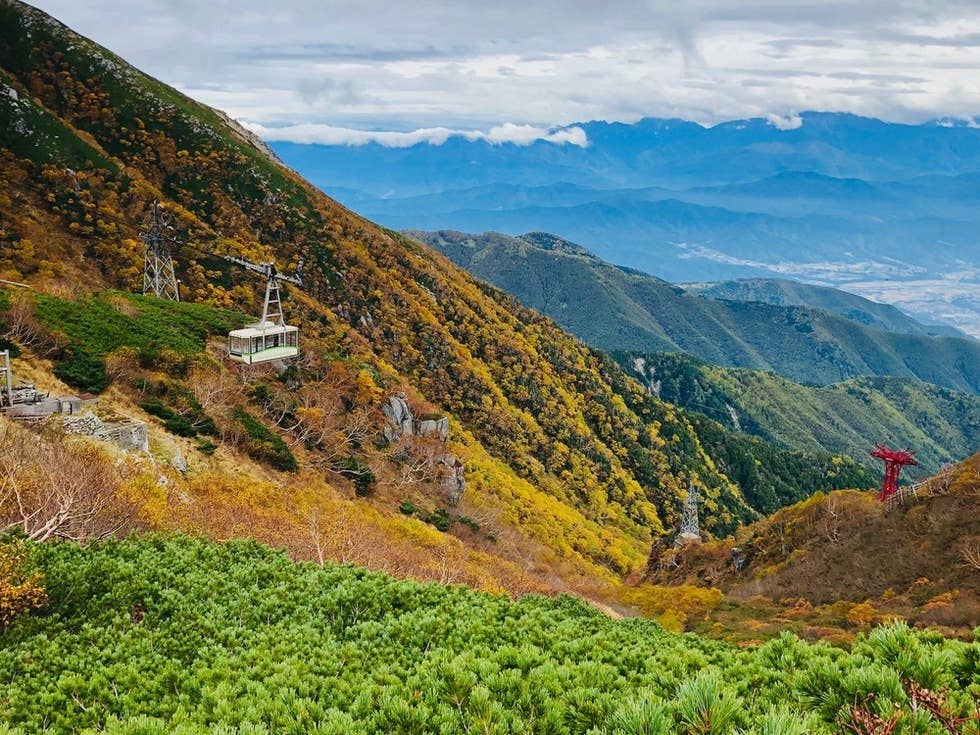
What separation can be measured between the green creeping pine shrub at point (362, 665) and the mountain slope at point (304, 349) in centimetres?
887

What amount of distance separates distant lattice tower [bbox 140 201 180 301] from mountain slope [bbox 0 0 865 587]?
6.88 feet

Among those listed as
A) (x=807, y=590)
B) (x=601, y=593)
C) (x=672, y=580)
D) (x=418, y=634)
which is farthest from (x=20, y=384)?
(x=672, y=580)

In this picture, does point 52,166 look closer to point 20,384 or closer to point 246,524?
point 20,384

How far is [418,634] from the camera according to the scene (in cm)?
1376

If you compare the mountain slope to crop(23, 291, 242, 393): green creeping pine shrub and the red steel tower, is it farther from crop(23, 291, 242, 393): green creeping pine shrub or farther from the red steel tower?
the red steel tower

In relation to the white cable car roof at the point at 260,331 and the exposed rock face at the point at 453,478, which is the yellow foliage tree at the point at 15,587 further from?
the exposed rock face at the point at 453,478

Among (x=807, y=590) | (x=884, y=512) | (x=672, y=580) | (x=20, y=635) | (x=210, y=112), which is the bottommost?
(x=672, y=580)

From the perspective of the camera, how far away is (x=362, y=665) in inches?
477

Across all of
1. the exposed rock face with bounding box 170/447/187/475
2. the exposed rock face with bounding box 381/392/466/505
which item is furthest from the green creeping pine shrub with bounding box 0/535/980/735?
the exposed rock face with bounding box 381/392/466/505

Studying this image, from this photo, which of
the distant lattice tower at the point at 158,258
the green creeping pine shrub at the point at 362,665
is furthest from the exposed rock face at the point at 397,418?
the green creeping pine shrub at the point at 362,665

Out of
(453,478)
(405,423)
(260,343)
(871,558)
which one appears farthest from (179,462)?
Result: (871,558)

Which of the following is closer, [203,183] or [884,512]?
[884,512]

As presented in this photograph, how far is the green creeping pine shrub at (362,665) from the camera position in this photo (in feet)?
28.9

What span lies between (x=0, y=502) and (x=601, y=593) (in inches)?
1395
